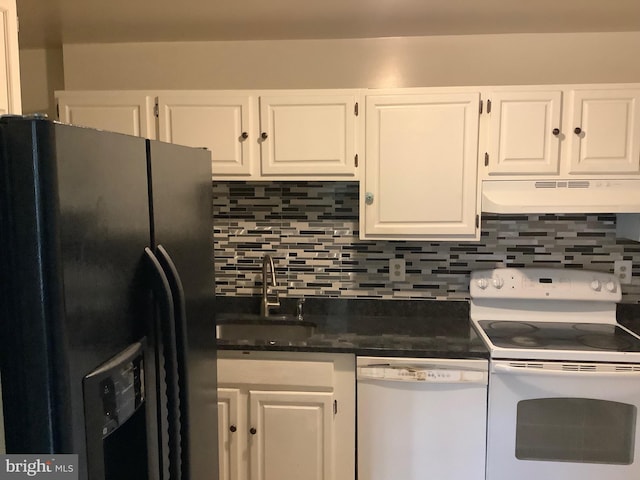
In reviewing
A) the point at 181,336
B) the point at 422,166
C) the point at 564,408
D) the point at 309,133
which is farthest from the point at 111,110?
the point at 564,408

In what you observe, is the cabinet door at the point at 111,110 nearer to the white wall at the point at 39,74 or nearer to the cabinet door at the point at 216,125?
the cabinet door at the point at 216,125

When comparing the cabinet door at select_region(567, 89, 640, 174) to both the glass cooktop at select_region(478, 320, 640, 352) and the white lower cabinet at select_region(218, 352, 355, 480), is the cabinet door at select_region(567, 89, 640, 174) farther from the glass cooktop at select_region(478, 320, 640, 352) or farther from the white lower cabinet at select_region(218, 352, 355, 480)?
the white lower cabinet at select_region(218, 352, 355, 480)

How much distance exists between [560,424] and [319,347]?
1018mm

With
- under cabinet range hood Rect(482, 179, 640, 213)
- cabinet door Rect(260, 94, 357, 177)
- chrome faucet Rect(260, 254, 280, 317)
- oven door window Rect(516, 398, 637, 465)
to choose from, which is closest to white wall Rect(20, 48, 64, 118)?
cabinet door Rect(260, 94, 357, 177)

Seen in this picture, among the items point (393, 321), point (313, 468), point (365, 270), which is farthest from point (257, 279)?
point (313, 468)

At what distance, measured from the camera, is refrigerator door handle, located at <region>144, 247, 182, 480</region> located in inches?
35.7

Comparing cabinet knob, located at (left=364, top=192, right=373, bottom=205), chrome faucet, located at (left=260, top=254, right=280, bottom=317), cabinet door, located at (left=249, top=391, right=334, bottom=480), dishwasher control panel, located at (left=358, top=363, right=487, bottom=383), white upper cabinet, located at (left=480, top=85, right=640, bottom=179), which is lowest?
cabinet door, located at (left=249, top=391, right=334, bottom=480)

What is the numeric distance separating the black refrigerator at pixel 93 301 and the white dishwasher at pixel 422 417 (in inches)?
48.8

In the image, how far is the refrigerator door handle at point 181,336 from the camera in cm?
95

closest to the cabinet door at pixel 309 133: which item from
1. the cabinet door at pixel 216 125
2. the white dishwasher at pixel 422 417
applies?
the cabinet door at pixel 216 125

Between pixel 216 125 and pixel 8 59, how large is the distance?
107 cm

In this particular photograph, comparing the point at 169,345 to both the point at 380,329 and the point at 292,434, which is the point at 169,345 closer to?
the point at 292,434

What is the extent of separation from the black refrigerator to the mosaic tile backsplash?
1539 millimetres

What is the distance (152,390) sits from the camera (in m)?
0.92
